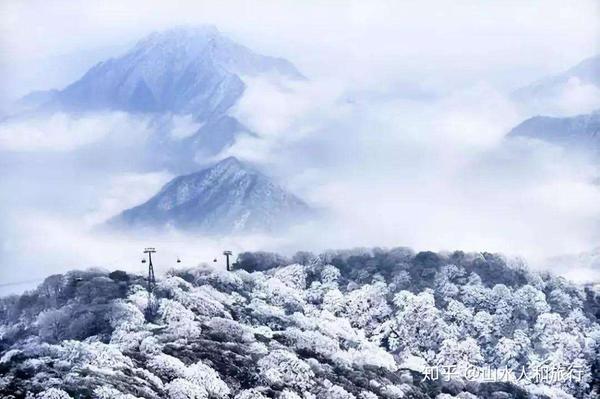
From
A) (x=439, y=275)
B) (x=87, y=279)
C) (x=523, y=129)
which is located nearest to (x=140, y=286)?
(x=87, y=279)

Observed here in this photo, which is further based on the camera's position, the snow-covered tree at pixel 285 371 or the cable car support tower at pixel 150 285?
the cable car support tower at pixel 150 285

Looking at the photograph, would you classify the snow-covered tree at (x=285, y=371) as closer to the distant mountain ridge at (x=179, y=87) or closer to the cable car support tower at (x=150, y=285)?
the cable car support tower at (x=150, y=285)

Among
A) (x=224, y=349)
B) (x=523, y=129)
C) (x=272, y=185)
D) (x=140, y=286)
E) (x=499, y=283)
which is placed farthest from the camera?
(x=523, y=129)

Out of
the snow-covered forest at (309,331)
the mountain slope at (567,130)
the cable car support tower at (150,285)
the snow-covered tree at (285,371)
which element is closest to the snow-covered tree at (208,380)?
the snow-covered forest at (309,331)

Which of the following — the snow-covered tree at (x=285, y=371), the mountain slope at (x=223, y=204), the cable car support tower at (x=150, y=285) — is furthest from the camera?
the mountain slope at (x=223, y=204)

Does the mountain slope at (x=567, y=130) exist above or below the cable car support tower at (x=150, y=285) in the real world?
above

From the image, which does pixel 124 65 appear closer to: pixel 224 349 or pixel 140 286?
pixel 140 286

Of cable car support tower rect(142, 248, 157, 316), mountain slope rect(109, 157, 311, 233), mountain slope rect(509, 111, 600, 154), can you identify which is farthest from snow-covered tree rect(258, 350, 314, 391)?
mountain slope rect(509, 111, 600, 154)

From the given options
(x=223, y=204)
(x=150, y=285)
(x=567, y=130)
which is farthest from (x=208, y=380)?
(x=567, y=130)
